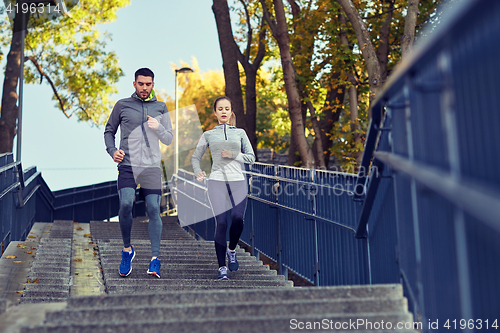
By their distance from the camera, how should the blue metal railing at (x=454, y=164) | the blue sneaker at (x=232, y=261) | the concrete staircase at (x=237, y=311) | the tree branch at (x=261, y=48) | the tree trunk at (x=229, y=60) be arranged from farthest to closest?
1. the tree branch at (x=261, y=48)
2. the tree trunk at (x=229, y=60)
3. the blue sneaker at (x=232, y=261)
4. the concrete staircase at (x=237, y=311)
5. the blue metal railing at (x=454, y=164)

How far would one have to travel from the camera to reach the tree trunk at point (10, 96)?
1584 cm

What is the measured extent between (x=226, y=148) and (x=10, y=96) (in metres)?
13.5

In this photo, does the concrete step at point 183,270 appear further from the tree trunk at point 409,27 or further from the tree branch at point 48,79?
the tree branch at point 48,79

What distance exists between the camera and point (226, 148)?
16.9ft

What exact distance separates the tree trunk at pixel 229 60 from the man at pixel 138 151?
26.2 ft

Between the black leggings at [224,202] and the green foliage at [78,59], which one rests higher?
the green foliage at [78,59]

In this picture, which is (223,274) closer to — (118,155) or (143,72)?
(118,155)

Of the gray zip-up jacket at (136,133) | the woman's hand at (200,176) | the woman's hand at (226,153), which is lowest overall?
the woman's hand at (200,176)

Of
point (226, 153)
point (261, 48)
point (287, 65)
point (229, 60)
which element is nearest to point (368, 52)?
point (287, 65)

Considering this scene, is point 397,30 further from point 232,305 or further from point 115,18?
point 232,305

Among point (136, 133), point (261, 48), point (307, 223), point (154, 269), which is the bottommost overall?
point (154, 269)

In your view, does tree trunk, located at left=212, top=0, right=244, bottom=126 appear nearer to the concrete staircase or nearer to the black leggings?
the black leggings

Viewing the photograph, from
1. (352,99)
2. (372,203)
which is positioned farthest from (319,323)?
(352,99)

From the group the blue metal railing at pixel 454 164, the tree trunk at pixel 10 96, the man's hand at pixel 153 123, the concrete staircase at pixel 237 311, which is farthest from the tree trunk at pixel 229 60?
the concrete staircase at pixel 237 311
